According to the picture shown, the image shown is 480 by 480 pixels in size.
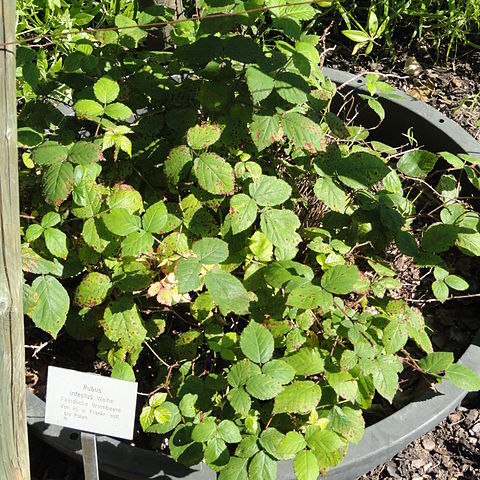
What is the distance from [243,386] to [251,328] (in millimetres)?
131

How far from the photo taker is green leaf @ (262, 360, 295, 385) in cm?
157

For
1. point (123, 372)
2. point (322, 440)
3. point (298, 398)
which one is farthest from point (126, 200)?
point (322, 440)

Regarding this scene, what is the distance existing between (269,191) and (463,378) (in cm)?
67

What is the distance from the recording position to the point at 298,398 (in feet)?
5.28

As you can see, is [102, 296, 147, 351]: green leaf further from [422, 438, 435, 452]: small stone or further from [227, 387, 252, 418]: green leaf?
[422, 438, 435, 452]: small stone

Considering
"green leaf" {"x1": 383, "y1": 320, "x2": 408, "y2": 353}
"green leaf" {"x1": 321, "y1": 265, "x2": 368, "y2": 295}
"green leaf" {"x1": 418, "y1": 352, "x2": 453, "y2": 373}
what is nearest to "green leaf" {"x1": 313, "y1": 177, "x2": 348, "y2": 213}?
"green leaf" {"x1": 321, "y1": 265, "x2": 368, "y2": 295}

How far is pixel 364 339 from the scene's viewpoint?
67.6 inches

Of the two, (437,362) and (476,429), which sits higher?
(437,362)

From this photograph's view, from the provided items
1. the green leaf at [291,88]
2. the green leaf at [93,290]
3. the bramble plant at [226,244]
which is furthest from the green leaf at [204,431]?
the green leaf at [291,88]

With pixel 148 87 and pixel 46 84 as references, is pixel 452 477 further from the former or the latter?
pixel 46 84

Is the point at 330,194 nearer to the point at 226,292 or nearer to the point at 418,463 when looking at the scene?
the point at 226,292

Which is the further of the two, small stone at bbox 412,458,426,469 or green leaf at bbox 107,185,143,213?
small stone at bbox 412,458,426,469

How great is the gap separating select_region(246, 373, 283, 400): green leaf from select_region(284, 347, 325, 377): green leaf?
5.6 inches

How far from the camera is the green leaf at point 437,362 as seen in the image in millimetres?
1820
